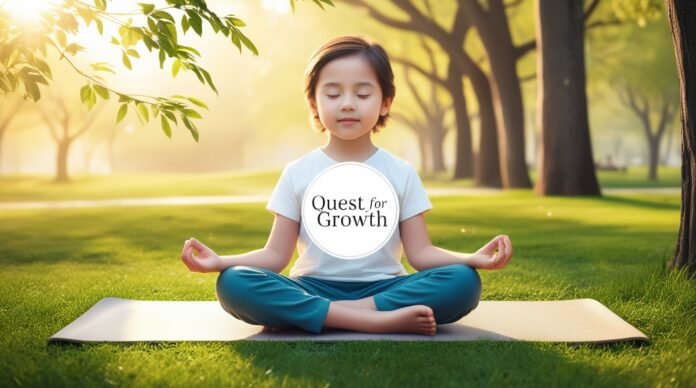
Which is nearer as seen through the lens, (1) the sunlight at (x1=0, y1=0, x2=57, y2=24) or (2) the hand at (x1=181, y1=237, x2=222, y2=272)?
(2) the hand at (x1=181, y1=237, x2=222, y2=272)

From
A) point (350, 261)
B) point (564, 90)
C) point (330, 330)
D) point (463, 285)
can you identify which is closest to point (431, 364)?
point (463, 285)

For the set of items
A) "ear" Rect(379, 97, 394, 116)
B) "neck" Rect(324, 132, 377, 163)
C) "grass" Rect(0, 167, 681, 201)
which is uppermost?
"ear" Rect(379, 97, 394, 116)

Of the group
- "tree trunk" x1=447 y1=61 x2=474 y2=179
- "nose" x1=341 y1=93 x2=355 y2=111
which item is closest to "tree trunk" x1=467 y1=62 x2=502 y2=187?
"tree trunk" x1=447 y1=61 x2=474 y2=179

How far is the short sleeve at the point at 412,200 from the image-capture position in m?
4.20

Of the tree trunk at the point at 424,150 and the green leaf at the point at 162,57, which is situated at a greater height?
the green leaf at the point at 162,57

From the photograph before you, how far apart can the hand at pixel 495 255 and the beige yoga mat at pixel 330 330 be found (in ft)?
1.21

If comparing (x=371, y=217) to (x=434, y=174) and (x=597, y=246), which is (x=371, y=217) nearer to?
(x=597, y=246)

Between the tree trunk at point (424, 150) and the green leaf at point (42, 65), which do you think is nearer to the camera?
the green leaf at point (42, 65)

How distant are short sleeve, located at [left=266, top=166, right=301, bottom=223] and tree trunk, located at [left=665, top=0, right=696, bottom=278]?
8.89ft

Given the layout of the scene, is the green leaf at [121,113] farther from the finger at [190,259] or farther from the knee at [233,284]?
the knee at [233,284]

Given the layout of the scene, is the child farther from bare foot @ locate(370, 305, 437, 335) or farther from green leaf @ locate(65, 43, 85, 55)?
green leaf @ locate(65, 43, 85, 55)

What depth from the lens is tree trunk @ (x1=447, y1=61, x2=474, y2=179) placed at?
23.5 meters

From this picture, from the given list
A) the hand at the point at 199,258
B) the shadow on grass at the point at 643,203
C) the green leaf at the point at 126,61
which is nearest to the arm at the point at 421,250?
the hand at the point at 199,258

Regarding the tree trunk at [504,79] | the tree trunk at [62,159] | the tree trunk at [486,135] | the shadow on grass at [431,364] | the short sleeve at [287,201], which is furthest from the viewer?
the tree trunk at [62,159]
